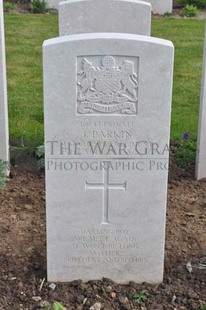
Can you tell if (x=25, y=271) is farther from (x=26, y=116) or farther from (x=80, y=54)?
(x=26, y=116)

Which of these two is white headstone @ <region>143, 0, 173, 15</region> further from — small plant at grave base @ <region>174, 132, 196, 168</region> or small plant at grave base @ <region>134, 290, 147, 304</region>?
small plant at grave base @ <region>134, 290, 147, 304</region>

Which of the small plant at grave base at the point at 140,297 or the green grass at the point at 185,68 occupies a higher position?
the green grass at the point at 185,68

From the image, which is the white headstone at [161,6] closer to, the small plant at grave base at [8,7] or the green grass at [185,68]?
the green grass at [185,68]

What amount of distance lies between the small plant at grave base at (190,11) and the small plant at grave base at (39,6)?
103 inches

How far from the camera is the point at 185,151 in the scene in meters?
6.21

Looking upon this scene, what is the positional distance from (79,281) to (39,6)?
336 inches

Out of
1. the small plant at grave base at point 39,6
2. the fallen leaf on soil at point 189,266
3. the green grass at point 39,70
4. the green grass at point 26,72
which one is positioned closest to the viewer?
the fallen leaf on soil at point 189,266

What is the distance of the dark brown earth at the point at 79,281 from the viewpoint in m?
4.05

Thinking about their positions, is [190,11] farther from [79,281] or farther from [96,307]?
[96,307]

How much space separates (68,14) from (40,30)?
5.33 metres

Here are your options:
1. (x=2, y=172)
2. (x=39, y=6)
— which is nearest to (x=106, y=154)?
(x=2, y=172)

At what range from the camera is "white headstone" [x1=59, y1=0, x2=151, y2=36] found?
18.2ft

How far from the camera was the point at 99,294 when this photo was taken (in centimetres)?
414

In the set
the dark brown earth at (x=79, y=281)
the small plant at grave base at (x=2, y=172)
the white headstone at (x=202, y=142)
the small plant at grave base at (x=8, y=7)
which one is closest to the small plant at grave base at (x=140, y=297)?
the dark brown earth at (x=79, y=281)
